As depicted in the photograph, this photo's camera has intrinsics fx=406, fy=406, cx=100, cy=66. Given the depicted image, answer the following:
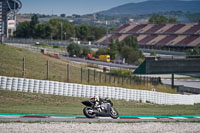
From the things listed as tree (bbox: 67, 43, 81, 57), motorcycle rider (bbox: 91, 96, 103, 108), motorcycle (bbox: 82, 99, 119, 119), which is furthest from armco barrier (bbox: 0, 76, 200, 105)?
tree (bbox: 67, 43, 81, 57)

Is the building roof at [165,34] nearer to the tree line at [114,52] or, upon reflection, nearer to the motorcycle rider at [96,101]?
the tree line at [114,52]

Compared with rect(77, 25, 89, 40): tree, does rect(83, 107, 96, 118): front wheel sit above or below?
below

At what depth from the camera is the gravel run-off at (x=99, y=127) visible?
1577cm

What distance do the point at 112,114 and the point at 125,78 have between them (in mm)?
22180

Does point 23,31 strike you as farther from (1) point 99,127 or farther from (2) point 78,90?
(1) point 99,127

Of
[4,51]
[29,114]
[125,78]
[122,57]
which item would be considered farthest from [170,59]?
[122,57]

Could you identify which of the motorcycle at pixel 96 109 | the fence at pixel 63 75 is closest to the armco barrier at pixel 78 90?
the fence at pixel 63 75

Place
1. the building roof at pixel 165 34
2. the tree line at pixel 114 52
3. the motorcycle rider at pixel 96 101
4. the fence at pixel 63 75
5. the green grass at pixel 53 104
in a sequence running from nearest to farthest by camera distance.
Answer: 1. the motorcycle rider at pixel 96 101
2. the green grass at pixel 53 104
3. the fence at pixel 63 75
4. the tree line at pixel 114 52
5. the building roof at pixel 165 34

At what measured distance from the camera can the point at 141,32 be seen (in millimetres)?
147250

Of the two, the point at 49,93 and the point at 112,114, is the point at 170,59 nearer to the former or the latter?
the point at 49,93

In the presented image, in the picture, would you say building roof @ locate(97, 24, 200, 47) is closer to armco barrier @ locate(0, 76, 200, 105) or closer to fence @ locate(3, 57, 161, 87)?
fence @ locate(3, 57, 161, 87)

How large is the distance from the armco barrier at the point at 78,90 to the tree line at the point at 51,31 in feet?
385

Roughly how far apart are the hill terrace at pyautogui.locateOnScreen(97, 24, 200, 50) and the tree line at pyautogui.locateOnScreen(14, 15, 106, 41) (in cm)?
2299

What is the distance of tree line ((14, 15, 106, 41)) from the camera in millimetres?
162750
